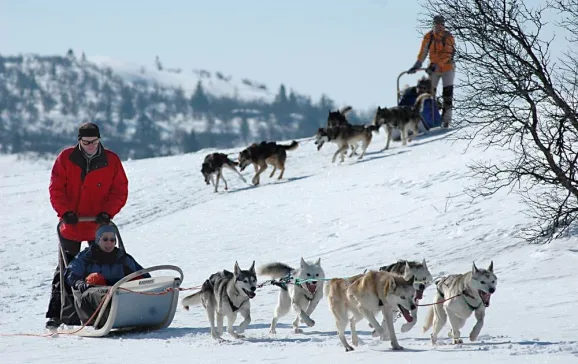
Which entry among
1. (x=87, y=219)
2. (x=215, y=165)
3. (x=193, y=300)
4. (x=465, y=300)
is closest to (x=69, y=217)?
(x=87, y=219)

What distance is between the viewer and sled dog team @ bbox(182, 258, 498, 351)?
6758 millimetres

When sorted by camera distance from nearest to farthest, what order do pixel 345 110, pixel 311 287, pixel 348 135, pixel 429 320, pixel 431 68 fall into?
1. pixel 429 320
2. pixel 311 287
3. pixel 431 68
4. pixel 348 135
5. pixel 345 110

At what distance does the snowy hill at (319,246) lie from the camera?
7.15 meters

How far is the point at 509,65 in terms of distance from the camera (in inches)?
399

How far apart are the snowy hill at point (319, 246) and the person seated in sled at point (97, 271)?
1.05 ft

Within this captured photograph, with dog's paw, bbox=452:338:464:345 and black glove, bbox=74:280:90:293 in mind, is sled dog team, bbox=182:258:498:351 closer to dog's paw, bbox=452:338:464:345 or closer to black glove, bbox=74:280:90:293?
dog's paw, bbox=452:338:464:345

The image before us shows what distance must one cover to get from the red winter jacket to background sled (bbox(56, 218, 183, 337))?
184 millimetres

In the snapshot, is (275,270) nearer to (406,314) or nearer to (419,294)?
(419,294)

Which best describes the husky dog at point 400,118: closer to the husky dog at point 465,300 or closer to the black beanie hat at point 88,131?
the black beanie hat at point 88,131

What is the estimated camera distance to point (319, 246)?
13047 mm

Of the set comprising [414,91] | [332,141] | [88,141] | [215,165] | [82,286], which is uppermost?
[414,91]

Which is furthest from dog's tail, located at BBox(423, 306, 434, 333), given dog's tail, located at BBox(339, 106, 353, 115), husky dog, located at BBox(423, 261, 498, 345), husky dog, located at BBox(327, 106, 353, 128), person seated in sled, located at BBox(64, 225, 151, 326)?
dog's tail, located at BBox(339, 106, 353, 115)

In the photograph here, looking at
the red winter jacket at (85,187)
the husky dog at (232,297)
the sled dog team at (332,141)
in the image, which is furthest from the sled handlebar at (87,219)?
the sled dog team at (332,141)

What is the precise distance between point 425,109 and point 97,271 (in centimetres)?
1263
